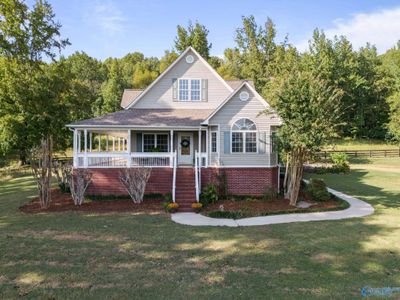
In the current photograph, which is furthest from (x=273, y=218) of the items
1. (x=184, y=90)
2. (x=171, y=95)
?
(x=171, y=95)

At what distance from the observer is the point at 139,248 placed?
8.13 meters

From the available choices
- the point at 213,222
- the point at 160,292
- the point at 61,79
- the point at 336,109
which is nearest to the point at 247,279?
the point at 160,292

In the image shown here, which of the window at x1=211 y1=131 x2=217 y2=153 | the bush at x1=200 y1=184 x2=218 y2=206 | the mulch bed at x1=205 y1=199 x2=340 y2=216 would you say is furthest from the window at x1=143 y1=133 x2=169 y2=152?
the mulch bed at x1=205 y1=199 x2=340 y2=216

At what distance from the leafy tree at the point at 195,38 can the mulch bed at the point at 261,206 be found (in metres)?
36.3

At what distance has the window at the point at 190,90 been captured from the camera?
20250 millimetres

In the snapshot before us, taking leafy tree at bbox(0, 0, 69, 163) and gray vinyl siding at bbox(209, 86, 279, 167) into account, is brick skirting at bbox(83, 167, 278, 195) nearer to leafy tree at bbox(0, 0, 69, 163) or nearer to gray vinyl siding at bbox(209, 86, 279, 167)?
gray vinyl siding at bbox(209, 86, 279, 167)

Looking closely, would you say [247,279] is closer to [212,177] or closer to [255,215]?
[255,215]

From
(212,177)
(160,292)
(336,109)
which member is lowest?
(160,292)

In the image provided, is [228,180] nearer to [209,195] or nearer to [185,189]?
[209,195]

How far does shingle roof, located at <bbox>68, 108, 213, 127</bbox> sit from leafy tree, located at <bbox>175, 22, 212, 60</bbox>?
98.5 feet

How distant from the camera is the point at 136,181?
15.1 m

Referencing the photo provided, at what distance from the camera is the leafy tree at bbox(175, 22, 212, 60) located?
47219 millimetres

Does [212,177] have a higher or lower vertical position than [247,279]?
higher

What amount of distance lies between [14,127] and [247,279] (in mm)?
30166
